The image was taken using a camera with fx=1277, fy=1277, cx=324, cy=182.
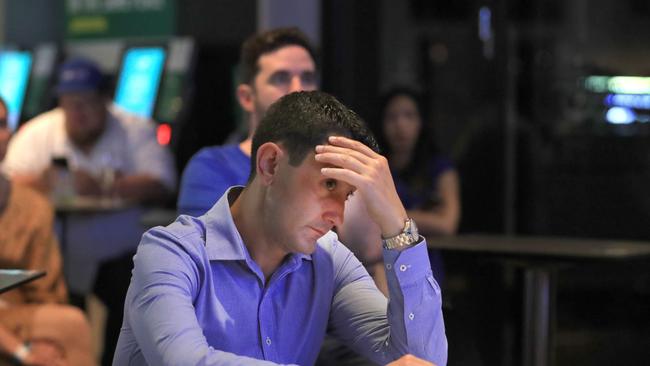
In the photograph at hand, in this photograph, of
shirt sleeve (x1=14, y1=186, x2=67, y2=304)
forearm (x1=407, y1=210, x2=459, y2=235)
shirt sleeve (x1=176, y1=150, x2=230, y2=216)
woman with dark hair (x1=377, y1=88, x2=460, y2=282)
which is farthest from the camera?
woman with dark hair (x1=377, y1=88, x2=460, y2=282)

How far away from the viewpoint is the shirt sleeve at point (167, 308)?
6.56ft

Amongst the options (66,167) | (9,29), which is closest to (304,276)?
(66,167)

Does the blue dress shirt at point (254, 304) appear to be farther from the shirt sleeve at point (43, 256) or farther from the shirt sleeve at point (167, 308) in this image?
the shirt sleeve at point (43, 256)

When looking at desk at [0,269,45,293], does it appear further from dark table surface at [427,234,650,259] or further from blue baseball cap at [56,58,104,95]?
blue baseball cap at [56,58,104,95]

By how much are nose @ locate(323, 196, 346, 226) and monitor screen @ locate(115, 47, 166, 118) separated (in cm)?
621

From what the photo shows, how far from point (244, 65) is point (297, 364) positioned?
1615 mm

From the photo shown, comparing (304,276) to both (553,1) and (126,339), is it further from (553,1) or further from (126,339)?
(553,1)

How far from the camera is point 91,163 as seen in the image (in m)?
6.85

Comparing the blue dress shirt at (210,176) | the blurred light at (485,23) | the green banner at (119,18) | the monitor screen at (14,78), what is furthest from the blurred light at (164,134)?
the blue dress shirt at (210,176)

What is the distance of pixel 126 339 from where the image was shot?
219cm

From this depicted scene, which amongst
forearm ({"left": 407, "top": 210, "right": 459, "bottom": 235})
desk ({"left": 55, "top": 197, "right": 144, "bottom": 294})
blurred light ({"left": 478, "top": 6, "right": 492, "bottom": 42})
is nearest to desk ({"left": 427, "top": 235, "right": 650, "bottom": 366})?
forearm ({"left": 407, "top": 210, "right": 459, "bottom": 235})

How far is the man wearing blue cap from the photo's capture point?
654 cm

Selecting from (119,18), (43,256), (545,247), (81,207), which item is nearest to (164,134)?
(119,18)

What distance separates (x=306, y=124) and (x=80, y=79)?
16.8ft
